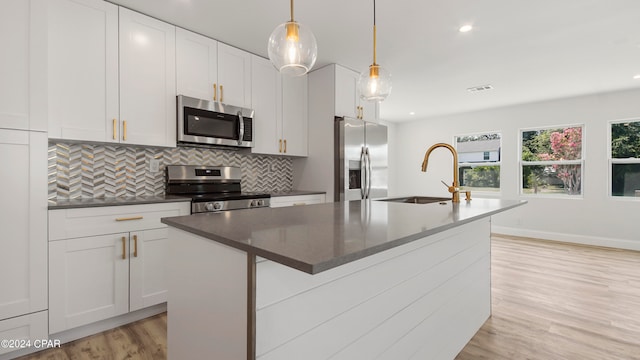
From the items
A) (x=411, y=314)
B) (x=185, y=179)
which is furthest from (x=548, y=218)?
(x=185, y=179)

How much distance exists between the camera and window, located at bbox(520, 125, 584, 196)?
5172mm

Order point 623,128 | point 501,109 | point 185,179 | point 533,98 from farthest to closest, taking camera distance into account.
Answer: point 501,109 → point 533,98 → point 623,128 → point 185,179

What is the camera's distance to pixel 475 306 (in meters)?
2.19

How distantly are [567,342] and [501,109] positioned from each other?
4.81 metres

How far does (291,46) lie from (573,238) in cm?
587

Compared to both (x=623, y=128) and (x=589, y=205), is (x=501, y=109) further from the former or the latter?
(x=589, y=205)

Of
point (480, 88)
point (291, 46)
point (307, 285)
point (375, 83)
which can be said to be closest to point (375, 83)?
point (375, 83)

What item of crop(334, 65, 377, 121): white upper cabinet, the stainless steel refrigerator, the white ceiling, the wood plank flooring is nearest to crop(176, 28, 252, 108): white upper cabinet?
the white ceiling

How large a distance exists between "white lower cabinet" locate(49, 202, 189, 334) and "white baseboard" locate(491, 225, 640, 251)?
18.9 feet

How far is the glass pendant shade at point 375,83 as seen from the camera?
2.01 m

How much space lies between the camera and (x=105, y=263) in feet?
7.16

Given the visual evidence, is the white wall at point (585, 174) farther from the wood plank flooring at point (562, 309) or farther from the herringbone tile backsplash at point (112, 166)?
the herringbone tile backsplash at point (112, 166)

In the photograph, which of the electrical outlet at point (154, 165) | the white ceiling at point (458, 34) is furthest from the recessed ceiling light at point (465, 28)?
the electrical outlet at point (154, 165)

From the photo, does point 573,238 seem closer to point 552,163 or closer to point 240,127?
point 552,163
